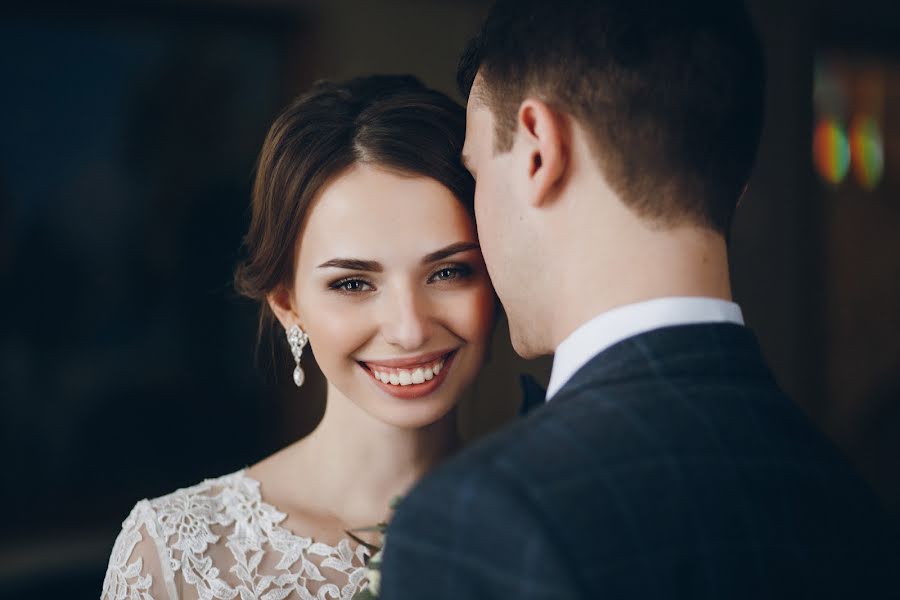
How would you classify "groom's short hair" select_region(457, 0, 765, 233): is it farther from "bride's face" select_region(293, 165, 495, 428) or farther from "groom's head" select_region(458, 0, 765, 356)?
"bride's face" select_region(293, 165, 495, 428)

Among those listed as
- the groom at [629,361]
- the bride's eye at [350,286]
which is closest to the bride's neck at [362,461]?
the bride's eye at [350,286]

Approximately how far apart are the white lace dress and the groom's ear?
2.92 feet

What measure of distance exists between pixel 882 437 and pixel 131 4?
421 cm

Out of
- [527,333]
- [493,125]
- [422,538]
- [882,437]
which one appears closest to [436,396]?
[527,333]

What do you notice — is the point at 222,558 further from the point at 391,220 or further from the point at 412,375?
the point at 391,220

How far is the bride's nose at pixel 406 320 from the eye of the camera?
1.72 metres

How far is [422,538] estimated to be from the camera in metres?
1.03

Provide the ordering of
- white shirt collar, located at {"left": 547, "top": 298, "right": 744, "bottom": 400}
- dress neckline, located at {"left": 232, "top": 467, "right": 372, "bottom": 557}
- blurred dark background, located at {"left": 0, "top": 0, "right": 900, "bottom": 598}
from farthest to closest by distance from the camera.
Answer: blurred dark background, located at {"left": 0, "top": 0, "right": 900, "bottom": 598}, dress neckline, located at {"left": 232, "top": 467, "right": 372, "bottom": 557}, white shirt collar, located at {"left": 547, "top": 298, "right": 744, "bottom": 400}

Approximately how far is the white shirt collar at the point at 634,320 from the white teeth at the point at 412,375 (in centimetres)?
57

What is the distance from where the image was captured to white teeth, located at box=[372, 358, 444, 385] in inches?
70.0

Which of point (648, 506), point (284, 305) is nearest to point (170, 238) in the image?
point (284, 305)

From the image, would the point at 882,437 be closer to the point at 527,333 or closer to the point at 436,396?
the point at 436,396

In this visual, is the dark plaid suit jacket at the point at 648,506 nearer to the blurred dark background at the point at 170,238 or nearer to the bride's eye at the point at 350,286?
the bride's eye at the point at 350,286

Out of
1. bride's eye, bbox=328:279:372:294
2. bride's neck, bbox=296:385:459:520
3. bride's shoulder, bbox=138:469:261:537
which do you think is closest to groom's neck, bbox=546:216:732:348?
bride's eye, bbox=328:279:372:294
